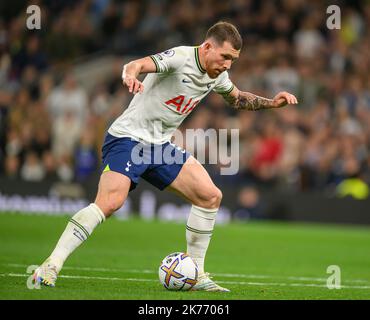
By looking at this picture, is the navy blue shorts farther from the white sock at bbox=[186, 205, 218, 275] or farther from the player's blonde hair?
the player's blonde hair

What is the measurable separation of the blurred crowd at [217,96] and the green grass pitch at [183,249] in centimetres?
169

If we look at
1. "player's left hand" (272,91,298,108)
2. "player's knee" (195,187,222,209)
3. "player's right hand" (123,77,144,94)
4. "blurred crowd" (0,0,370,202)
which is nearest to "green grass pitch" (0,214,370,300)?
"player's knee" (195,187,222,209)

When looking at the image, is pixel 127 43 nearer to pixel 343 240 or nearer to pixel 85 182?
pixel 85 182

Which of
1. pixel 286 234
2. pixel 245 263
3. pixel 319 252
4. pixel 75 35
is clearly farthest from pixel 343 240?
pixel 75 35

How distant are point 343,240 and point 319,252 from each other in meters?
2.53

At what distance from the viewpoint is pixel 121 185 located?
860cm

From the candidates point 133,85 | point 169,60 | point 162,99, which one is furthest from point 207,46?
point 133,85

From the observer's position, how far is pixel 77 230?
842 centimetres

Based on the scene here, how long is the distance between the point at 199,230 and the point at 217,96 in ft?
45.4

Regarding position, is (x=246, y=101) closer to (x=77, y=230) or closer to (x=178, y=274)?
(x=178, y=274)

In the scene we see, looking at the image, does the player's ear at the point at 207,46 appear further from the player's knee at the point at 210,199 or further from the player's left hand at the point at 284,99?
the player's knee at the point at 210,199

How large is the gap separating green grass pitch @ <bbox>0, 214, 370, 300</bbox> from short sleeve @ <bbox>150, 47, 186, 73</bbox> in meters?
2.15

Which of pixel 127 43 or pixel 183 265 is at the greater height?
pixel 127 43

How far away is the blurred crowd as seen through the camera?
842 inches
